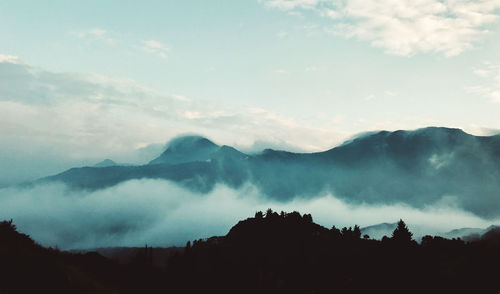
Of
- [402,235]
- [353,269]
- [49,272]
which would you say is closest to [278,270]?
[353,269]

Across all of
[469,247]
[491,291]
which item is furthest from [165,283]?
[469,247]

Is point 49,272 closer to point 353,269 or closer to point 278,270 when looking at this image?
point 353,269

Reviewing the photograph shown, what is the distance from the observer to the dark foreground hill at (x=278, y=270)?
42666 millimetres

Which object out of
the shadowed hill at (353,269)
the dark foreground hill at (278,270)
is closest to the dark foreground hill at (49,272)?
the dark foreground hill at (278,270)

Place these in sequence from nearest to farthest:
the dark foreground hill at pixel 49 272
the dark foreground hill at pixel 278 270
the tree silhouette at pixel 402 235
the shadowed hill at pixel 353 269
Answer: the dark foreground hill at pixel 49 272
the dark foreground hill at pixel 278 270
the shadowed hill at pixel 353 269
the tree silhouette at pixel 402 235

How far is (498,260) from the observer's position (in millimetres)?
111312

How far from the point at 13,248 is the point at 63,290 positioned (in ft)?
31.0

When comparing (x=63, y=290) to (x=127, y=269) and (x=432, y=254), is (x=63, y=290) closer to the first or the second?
(x=127, y=269)

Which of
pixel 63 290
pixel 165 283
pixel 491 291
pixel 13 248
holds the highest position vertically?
pixel 13 248

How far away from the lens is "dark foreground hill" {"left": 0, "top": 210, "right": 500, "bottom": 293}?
42666mm

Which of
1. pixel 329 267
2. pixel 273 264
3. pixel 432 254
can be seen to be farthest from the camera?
pixel 273 264

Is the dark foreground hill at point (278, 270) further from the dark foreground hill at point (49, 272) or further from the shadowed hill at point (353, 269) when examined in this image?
the shadowed hill at point (353, 269)

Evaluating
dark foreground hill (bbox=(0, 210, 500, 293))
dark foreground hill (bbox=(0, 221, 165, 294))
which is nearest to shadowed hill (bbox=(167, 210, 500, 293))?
dark foreground hill (bbox=(0, 210, 500, 293))

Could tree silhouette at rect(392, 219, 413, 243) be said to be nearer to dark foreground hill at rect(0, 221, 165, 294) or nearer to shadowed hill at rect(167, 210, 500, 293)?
shadowed hill at rect(167, 210, 500, 293)
